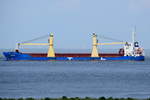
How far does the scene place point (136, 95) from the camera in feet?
154

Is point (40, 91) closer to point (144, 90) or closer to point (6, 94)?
point (6, 94)

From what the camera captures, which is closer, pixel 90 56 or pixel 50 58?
pixel 50 58

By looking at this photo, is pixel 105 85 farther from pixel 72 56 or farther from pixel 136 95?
pixel 72 56

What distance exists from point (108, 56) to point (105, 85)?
64217 millimetres

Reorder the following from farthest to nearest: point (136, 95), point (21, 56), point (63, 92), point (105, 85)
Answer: point (21, 56) → point (105, 85) → point (63, 92) → point (136, 95)

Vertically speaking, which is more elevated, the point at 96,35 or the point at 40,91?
the point at 96,35

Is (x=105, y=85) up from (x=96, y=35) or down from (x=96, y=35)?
down

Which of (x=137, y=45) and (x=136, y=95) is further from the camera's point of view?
(x=137, y=45)

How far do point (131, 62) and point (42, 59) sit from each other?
16438 mm

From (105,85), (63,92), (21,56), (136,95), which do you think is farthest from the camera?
(21,56)

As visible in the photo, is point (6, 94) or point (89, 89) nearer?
point (6, 94)

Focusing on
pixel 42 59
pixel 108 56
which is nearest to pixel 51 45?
pixel 42 59

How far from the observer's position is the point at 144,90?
5231 cm

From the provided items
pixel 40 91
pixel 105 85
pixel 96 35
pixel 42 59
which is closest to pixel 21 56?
pixel 42 59
